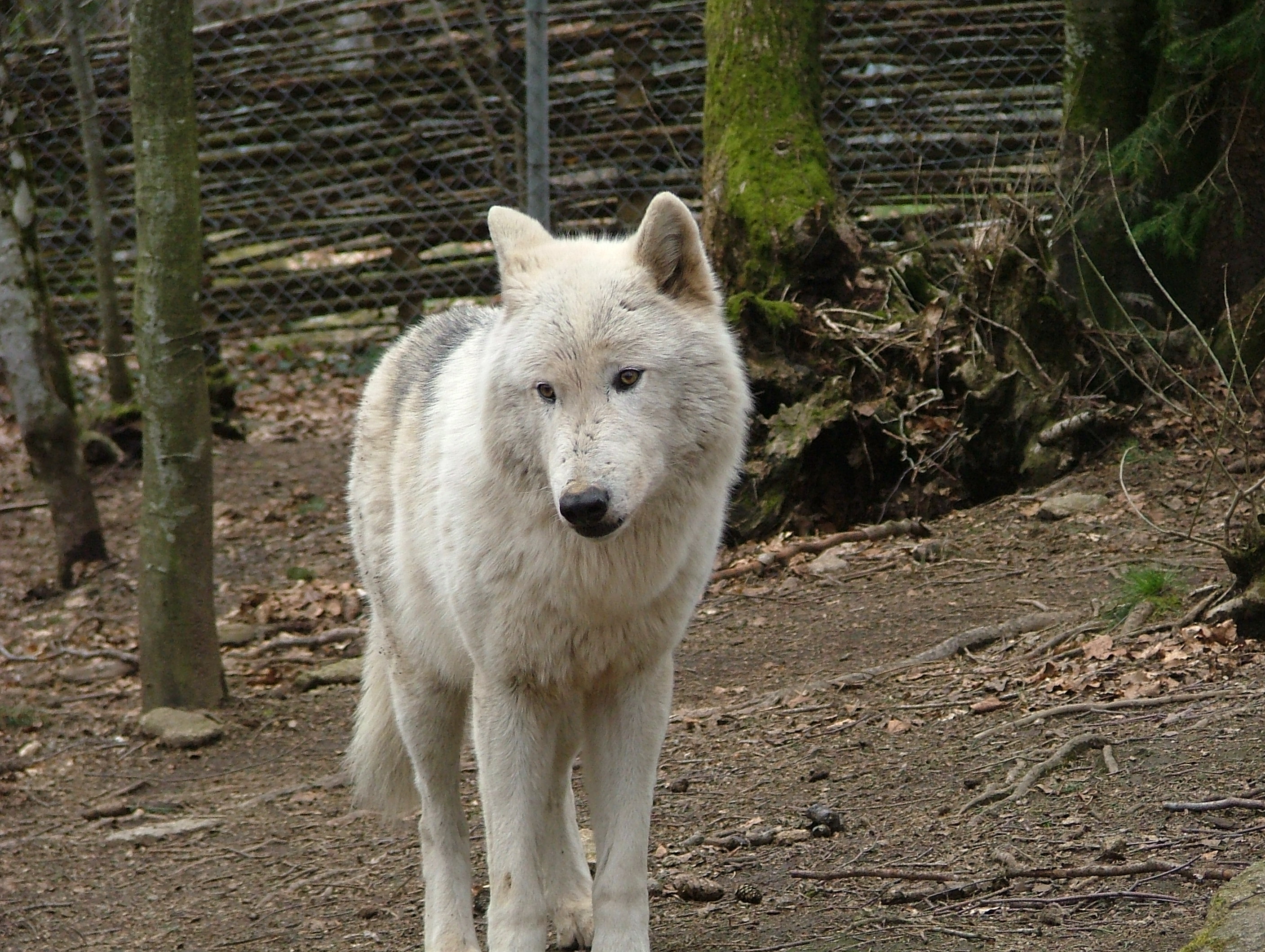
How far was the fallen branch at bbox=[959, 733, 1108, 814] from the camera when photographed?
11.9 feet

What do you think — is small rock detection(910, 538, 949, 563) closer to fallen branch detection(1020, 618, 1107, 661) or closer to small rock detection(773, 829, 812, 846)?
fallen branch detection(1020, 618, 1107, 661)

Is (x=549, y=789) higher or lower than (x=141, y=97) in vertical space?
lower

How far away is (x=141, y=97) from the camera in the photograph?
5590mm

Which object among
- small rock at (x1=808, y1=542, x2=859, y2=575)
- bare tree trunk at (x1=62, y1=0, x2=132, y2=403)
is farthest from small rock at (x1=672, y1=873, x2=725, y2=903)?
bare tree trunk at (x1=62, y1=0, x2=132, y2=403)

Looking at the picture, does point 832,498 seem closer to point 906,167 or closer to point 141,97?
point 906,167

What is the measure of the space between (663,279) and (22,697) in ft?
15.4

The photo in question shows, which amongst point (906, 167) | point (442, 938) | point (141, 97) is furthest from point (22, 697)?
point (906, 167)

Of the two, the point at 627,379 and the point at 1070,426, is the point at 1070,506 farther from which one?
the point at 627,379

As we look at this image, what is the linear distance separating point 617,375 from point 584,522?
0.42m

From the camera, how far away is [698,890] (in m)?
3.63

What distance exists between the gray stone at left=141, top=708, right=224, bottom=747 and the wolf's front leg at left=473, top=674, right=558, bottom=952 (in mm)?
2838

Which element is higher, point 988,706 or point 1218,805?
point 1218,805

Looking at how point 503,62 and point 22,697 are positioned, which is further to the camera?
point 503,62

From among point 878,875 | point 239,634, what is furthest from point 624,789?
point 239,634
